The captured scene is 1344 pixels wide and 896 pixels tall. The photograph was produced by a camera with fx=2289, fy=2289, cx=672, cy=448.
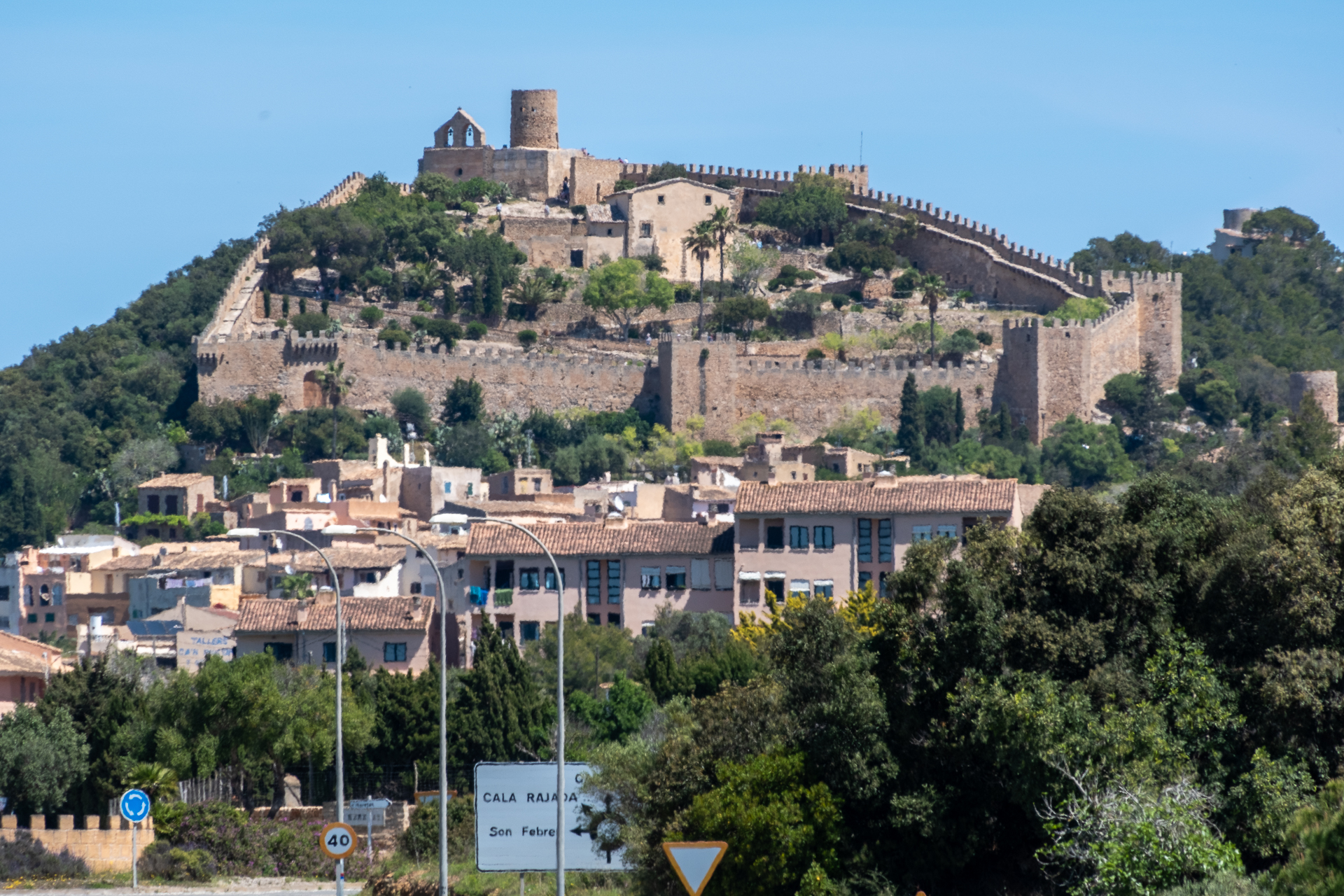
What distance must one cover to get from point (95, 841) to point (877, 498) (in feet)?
75.9

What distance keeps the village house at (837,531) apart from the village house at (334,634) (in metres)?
7.56

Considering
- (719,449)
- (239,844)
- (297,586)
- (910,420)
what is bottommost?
(239,844)

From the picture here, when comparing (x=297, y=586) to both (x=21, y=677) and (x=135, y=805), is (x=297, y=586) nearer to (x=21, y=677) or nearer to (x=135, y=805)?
(x=21, y=677)


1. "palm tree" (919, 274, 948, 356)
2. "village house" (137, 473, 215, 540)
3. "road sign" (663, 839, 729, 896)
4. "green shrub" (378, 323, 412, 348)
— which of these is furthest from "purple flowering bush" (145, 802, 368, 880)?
"palm tree" (919, 274, 948, 356)

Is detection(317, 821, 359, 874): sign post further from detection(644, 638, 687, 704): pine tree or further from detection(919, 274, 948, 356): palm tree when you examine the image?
detection(919, 274, 948, 356): palm tree

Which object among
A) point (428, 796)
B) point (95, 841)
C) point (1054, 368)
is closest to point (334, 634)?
point (428, 796)

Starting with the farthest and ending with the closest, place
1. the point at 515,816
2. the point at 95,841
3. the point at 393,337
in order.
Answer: the point at 393,337 < the point at 95,841 < the point at 515,816

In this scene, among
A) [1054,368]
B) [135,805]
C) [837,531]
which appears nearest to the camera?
[135,805]

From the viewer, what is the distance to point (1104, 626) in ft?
82.8

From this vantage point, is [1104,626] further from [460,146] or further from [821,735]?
[460,146]

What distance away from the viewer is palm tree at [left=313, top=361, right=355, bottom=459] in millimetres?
84188

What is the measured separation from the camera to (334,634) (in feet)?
162

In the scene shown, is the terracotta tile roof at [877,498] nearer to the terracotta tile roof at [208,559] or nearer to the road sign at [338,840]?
the terracotta tile roof at [208,559]

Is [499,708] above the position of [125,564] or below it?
below
